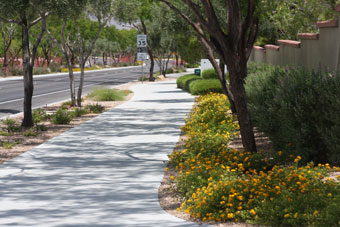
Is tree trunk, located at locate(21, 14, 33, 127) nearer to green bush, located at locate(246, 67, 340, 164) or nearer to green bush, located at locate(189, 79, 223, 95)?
green bush, located at locate(246, 67, 340, 164)

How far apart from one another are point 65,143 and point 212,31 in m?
5.09

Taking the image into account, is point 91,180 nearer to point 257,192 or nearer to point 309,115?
point 257,192

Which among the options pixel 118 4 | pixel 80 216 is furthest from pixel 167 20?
pixel 80 216

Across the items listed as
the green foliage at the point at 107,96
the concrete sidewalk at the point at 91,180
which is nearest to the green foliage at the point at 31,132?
the concrete sidewalk at the point at 91,180

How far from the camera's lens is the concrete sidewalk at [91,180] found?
282 inches

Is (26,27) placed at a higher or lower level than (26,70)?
higher

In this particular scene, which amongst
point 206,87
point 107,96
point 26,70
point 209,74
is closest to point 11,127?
point 26,70

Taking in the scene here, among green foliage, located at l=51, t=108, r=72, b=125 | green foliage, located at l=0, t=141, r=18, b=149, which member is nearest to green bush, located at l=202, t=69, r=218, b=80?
green foliage, located at l=51, t=108, r=72, b=125

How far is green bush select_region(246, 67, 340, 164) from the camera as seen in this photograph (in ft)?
29.1

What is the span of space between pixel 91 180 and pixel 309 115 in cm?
372

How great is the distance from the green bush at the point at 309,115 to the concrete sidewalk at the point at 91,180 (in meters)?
2.31

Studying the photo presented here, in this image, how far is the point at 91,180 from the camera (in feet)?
31.0

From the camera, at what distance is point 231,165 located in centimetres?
922

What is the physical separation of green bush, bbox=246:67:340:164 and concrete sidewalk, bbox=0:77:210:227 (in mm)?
2308
